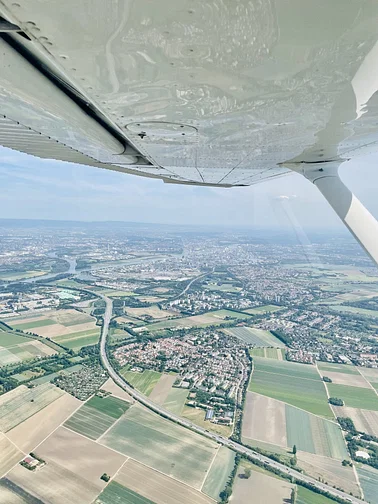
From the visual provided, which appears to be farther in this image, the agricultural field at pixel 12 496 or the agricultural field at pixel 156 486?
the agricultural field at pixel 156 486

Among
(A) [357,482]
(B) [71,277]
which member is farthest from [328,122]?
(B) [71,277]

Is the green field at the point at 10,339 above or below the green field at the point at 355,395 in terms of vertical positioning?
below

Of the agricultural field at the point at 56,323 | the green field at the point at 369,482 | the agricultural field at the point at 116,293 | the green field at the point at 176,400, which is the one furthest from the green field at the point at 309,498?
the agricultural field at the point at 116,293

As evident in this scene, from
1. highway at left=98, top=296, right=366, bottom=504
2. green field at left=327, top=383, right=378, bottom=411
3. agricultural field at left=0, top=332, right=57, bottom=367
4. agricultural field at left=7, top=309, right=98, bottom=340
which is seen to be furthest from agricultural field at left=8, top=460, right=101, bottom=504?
agricultural field at left=7, top=309, right=98, bottom=340

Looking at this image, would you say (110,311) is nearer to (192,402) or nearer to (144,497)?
(192,402)

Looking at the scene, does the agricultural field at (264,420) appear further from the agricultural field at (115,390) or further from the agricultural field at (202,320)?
the agricultural field at (202,320)

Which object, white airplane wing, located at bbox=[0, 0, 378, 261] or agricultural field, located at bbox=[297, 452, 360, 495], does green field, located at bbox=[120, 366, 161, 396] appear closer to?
agricultural field, located at bbox=[297, 452, 360, 495]
